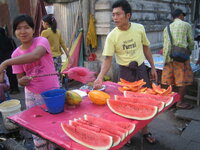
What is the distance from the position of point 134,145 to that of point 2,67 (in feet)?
8.56

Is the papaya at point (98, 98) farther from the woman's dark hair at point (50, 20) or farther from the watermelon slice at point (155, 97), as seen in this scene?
the woman's dark hair at point (50, 20)

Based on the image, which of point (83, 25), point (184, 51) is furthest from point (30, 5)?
point (184, 51)

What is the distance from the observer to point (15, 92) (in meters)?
6.61

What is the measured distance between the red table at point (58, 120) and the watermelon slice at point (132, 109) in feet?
0.16

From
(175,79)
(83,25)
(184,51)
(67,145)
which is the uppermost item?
(83,25)

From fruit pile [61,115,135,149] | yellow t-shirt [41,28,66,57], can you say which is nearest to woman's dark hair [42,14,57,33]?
yellow t-shirt [41,28,66,57]

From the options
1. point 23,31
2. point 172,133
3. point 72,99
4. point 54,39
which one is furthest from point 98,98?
point 54,39

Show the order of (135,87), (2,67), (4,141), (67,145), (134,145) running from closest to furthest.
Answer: (67,145) → (2,67) → (135,87) → (4,141) → (134,145)

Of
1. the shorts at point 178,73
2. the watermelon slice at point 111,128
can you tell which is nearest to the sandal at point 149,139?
the shorts at point 178,73

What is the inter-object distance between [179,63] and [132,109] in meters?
3.18

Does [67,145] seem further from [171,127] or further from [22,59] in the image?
[171,127]

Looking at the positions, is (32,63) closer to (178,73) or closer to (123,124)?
(123,124)

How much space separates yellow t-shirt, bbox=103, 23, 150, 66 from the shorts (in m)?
1.93

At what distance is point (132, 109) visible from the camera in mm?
2100
